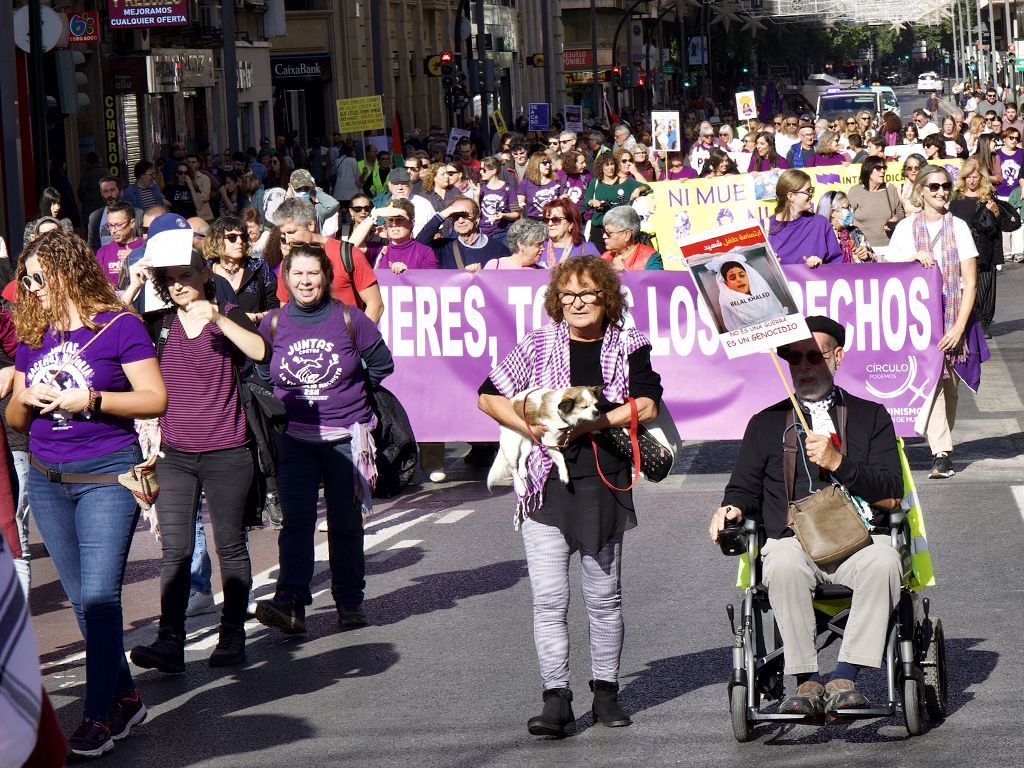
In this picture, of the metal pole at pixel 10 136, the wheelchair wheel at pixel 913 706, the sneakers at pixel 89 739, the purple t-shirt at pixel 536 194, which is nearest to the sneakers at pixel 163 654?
the sneakers at pixel 89 739

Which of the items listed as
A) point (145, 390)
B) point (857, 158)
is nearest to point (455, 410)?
point (145, 390)

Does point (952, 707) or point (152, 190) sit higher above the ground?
point (152, 190)

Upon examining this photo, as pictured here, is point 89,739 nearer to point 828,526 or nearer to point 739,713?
point 739,713

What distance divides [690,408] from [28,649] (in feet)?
30.0

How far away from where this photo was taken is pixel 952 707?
6648 mm

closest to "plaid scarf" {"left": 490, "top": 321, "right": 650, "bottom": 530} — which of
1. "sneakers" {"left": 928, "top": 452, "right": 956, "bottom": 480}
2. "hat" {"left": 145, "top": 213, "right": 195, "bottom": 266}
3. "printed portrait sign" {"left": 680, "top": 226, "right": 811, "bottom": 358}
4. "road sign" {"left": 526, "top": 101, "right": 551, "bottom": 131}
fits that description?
"printed portrait sign" {"left": 680, "top": 226, "right": 811, "bottom": 358}

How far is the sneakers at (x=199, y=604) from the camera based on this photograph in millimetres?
8797

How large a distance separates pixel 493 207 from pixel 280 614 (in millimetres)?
10779

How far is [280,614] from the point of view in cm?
817

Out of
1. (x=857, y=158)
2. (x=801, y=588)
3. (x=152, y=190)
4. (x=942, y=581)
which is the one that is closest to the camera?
(x=801, y=588)

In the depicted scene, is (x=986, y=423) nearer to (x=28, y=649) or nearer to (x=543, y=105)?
(x=28, y=649)

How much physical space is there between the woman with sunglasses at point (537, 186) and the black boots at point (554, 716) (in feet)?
43.8

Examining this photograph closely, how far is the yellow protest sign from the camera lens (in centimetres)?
2936

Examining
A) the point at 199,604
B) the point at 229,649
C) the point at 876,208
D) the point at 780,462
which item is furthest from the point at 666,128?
the point at 780,462
